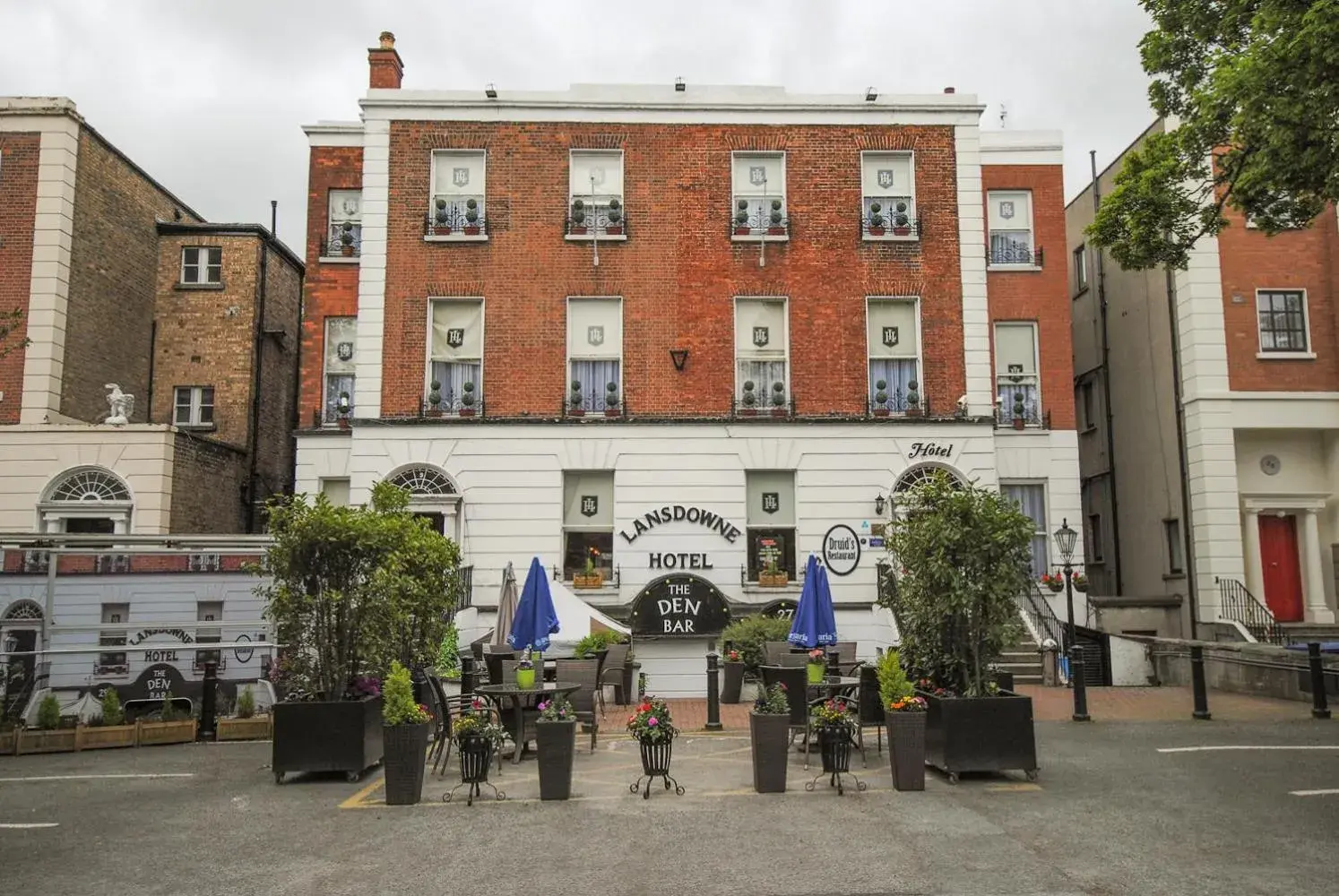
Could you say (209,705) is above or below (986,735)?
below

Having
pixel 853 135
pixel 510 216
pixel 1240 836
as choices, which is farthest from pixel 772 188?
pixel 1240 836

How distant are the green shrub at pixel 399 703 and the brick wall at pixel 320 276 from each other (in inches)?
537

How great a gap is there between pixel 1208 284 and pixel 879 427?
8.38m

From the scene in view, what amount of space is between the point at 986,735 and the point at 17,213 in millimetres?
22043

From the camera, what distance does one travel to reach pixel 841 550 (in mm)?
20641

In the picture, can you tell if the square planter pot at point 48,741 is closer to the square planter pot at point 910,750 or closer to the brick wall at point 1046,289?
the square planter pot at point 910,750

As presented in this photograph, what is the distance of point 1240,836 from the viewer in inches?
332

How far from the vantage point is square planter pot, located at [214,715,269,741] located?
47.1ft

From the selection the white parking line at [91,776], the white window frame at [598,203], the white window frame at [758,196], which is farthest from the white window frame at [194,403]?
the white parking line at [91,776]

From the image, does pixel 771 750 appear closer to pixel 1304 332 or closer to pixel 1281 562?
pixel 1281 562

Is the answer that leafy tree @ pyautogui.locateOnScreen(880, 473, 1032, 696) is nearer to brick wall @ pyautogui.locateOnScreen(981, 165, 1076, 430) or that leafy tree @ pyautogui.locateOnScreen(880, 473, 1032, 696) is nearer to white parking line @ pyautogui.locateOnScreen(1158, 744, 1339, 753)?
white parking line @ pyautogui.locateOnScreen(1158, 744, 1339, 753)

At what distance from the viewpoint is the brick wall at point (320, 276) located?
22719 millimetres

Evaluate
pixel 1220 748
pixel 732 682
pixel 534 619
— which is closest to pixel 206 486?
pixel 534 619

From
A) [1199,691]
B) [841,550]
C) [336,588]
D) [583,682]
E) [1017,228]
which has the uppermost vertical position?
[1017,228]
